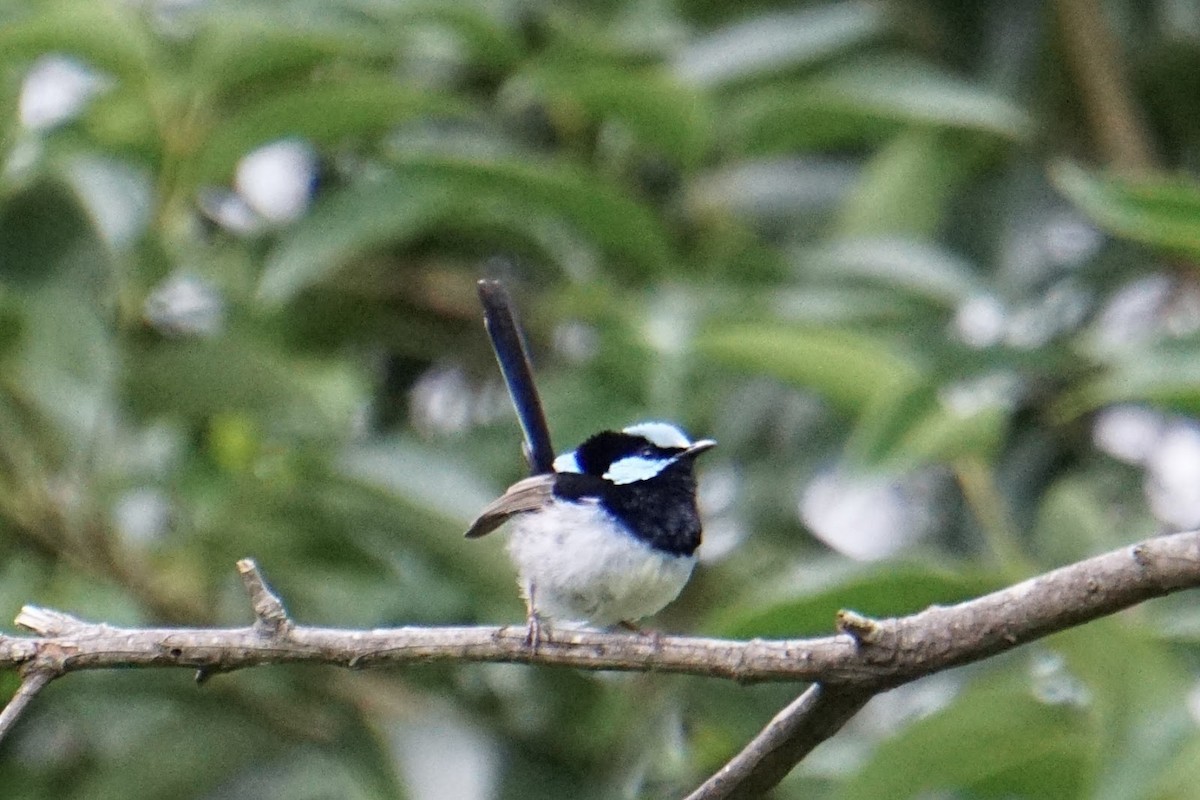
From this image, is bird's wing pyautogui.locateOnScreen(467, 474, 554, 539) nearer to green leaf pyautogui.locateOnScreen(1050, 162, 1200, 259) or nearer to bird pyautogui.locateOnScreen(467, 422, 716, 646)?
bird pyautogui.locateOnScreen(467, 422, 716, 646)

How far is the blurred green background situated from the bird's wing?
1.17 ft

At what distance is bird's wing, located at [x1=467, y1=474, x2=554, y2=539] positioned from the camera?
9.45 feet

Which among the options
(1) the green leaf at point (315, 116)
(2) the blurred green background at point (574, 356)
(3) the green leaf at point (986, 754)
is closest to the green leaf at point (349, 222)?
(2) the blurred green background at point (574, 356)

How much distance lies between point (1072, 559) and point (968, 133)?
1.36 meters

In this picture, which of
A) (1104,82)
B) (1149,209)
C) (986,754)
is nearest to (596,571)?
(986,754)

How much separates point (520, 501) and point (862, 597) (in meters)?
0.57

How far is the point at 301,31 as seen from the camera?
3.63 metres

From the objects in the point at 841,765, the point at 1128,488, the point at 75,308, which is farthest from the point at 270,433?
the point at 1128,488

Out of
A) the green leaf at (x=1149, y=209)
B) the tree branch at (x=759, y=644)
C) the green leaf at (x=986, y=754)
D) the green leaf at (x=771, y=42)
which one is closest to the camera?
the tree branch at (x=759, y=644)

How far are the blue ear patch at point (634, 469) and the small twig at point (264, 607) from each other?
3.30ft

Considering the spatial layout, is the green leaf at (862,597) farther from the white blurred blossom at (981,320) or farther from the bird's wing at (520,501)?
the white blurred blossom at (981,320)

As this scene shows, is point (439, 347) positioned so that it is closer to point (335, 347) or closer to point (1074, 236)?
point (335, 347)

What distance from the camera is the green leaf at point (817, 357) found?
125 inches

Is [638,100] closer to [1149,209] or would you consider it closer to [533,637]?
[1149,209]
